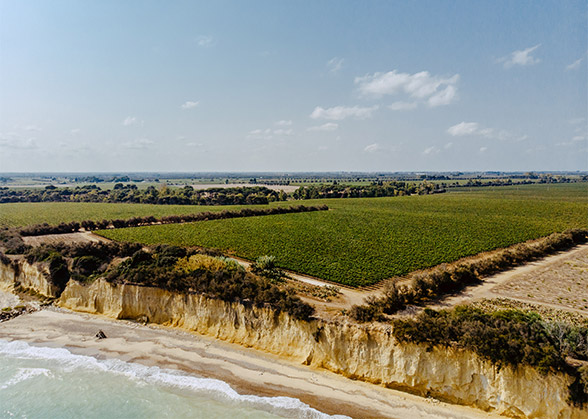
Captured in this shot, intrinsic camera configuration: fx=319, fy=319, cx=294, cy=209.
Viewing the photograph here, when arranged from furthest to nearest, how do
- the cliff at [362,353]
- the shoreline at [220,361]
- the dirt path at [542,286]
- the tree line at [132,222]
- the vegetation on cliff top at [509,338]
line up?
1. the tree line at [132,222]
2. the dirt path at [542,286]
3. the shoreline at [220,361]
4. the cliff at [362,353]
5. the vegetation on cliff top at [509,338]

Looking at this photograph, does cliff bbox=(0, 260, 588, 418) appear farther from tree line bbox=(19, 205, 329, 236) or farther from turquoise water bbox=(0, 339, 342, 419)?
tree line bbox=(19, 205, 329, 236)

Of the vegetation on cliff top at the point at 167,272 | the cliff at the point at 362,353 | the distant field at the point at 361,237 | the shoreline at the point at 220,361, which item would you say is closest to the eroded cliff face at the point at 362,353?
the cliff at the point at 362,353

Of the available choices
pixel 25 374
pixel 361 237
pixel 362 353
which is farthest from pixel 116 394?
pixel 361 237

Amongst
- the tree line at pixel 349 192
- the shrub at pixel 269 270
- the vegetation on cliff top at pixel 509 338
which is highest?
the tree line at pixel 349 192

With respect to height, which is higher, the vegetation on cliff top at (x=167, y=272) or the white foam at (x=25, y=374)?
the vegetation on cliff top at (x=167, y=272)

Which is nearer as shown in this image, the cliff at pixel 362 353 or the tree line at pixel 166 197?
the cliff at pixel 362 353

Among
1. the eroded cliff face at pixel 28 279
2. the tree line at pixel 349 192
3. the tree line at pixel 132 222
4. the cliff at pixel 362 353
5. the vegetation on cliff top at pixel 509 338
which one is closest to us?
the vegetation on cliff top at pixel 509 338

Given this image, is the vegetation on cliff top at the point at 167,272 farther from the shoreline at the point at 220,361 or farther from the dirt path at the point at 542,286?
the dirt path at the point at 542,286
